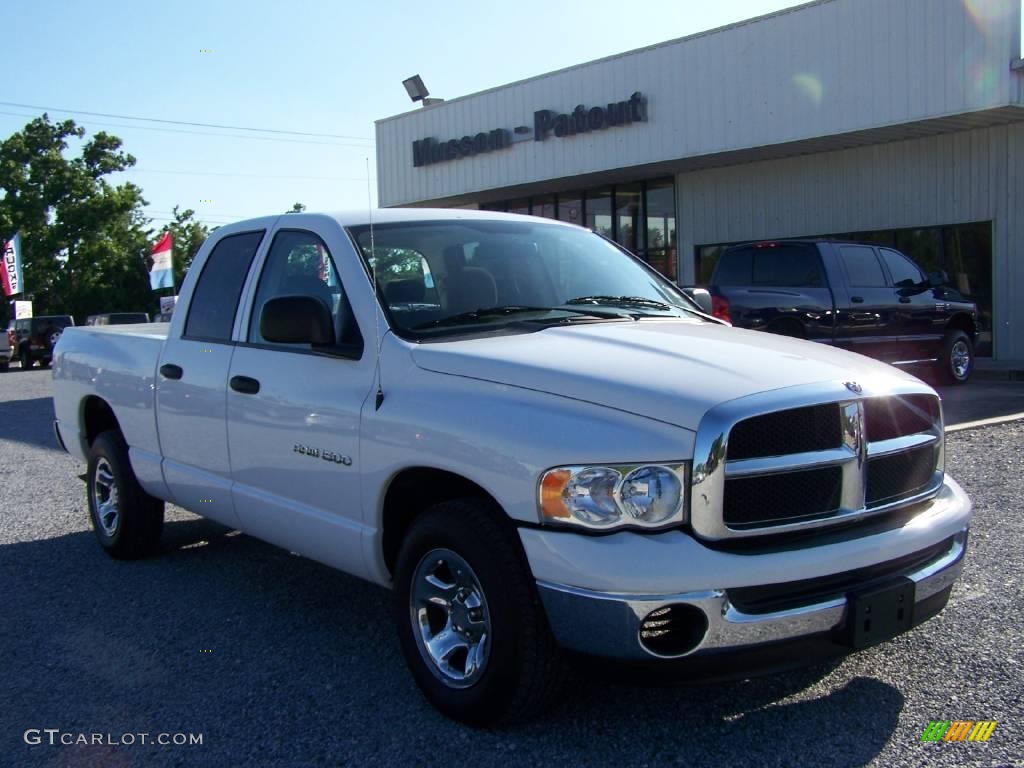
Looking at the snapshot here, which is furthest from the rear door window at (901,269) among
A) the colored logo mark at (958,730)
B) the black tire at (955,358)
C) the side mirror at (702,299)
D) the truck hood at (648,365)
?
the colored logo mark at (958,730)

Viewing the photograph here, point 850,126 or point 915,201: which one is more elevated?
point 850,126

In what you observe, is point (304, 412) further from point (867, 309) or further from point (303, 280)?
point (867, 309)

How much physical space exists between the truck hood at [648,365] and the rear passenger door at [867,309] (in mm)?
8613

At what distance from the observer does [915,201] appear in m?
18.0

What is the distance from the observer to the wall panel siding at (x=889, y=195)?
17.0m

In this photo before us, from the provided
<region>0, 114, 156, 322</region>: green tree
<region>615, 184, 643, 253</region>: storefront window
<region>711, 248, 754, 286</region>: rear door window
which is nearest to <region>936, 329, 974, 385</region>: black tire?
<region>711, 248, 754, 286</region>: rear door window

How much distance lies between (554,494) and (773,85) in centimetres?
1634

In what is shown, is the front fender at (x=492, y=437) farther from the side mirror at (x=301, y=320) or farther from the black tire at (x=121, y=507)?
the black tire at (x=121, y=507)

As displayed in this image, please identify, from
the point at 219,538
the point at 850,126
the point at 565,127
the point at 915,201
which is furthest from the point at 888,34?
the point at 219,538

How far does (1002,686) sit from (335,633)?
Result: 2721 millimetres

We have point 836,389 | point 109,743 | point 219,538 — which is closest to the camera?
point 836,389

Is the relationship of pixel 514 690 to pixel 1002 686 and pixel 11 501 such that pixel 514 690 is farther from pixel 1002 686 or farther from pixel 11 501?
pixel 11 501

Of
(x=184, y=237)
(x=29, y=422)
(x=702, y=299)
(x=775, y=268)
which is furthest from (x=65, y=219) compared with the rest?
(x=702, y=299)

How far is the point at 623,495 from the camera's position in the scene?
3053 millimetres
